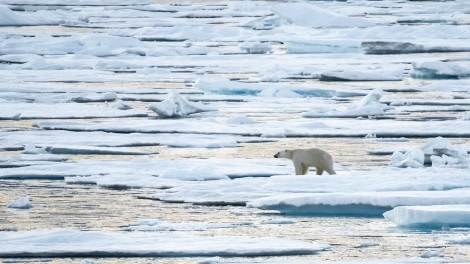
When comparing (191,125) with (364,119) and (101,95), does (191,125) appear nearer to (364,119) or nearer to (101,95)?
(364,119)

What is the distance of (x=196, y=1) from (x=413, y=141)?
83.6 ft

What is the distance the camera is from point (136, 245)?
5.94 meters

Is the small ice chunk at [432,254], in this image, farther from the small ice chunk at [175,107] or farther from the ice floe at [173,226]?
the small ice chunk at [175,107]

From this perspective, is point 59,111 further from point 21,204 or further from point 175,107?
point 21,204

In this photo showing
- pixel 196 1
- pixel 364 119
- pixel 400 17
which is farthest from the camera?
pixel 196 1

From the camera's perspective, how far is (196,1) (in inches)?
1391

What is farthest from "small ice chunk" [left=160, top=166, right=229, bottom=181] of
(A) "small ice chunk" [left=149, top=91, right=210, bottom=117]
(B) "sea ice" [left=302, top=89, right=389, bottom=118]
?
(B) "sea ice" [left=302, top=89, right=389, bottom=118]

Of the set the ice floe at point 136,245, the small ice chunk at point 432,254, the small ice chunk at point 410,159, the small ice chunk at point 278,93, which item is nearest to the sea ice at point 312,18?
the small ice chunk at point 278,93

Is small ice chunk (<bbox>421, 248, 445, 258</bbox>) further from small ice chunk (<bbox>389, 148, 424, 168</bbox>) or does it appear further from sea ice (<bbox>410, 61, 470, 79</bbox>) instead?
sea ice (<bbox>410, 61, 470, 79</bbox>)

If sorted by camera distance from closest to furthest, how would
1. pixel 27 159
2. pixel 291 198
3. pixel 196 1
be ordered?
pixel 291 198 < pixel 27 159 < pixel 196 1

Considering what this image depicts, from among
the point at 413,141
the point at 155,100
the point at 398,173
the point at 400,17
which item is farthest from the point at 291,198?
the point at 400,17

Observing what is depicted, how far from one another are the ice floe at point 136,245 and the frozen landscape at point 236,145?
0.03 feet

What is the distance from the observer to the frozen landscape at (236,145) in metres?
6.14

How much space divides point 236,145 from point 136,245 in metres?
4.00
